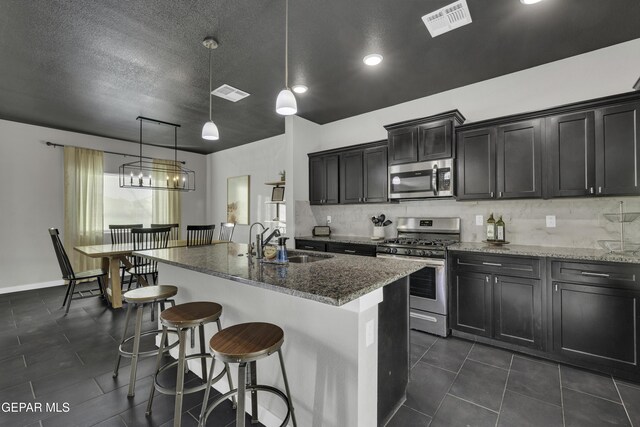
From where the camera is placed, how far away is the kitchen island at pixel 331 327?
1.37 meters

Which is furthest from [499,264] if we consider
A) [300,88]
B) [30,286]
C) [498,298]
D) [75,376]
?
[30,286]

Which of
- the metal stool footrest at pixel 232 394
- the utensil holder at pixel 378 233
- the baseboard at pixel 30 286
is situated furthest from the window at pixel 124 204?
the metal stool footrest at pixel 232 394

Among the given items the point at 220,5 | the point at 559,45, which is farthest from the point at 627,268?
the point at 220,5

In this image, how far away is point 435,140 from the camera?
132 inches

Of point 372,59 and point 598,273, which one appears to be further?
point 372,59

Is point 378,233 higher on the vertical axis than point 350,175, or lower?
lower

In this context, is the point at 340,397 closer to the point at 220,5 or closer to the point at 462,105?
the point at 220,5

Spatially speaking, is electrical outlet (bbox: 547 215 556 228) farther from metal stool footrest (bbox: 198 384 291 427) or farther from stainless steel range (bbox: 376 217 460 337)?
metal stool footrest (bbox: 198 384 291 427)

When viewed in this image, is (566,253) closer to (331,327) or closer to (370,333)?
(370,333)

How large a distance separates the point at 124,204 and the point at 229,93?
3.98m

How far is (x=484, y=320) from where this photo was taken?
279 centimetres

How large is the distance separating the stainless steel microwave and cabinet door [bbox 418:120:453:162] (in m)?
0.08

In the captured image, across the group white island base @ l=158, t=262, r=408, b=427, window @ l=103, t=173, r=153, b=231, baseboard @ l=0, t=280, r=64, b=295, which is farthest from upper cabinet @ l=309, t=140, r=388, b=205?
baseboard @ l=0, t=280, r=64, b=295

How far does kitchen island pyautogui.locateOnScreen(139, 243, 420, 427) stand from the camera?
1.37 m
